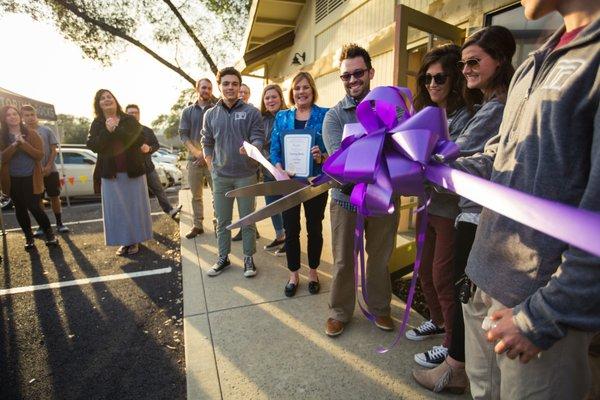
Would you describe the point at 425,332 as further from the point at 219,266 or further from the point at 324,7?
the point at 324,7

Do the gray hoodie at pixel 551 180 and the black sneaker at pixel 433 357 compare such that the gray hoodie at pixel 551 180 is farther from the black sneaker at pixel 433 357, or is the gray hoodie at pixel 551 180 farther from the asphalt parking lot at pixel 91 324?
the asphalt parking lot at pixel 91 324

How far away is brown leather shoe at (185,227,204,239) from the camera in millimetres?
4863

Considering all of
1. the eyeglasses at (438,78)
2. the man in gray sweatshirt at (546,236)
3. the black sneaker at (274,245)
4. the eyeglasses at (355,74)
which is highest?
the eyeglasses at (355,74)

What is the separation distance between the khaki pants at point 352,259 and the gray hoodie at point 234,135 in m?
1.37

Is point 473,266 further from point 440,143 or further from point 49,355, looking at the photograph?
point 49,355

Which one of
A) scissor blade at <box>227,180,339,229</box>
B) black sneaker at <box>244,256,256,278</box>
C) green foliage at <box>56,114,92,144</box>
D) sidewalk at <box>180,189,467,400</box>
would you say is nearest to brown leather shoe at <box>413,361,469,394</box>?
sidewalk at <box>180,189,467,400</box>

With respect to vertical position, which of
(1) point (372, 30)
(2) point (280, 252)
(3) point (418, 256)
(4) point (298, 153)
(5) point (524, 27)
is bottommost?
(2) point (280, 252)

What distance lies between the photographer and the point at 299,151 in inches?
107

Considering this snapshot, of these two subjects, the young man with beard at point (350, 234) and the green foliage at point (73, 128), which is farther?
the green foliage at point (73, 128)

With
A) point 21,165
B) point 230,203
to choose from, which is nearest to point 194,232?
point 230,203

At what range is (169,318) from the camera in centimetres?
291

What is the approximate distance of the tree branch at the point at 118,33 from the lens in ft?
39.9

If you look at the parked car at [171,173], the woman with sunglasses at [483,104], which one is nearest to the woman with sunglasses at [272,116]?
the woman with sunglasses at [483,104]

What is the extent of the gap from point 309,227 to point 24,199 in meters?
4.26
